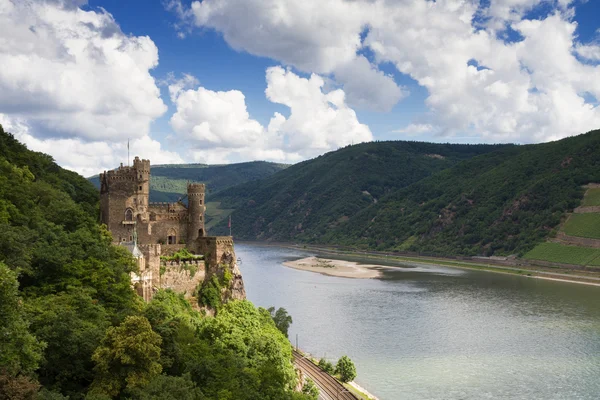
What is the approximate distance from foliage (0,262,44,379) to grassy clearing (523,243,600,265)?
99.3m

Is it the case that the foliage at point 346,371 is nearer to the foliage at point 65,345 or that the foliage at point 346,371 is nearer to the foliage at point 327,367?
the foliage at point 327,367

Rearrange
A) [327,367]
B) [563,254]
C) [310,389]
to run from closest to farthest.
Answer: [310,389] < [327,367] < [563,254]

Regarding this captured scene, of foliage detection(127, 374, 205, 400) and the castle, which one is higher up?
the castle

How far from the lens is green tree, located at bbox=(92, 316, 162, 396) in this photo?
72.5 feet

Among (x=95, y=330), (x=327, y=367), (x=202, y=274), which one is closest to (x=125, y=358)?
(x=95, y=330)

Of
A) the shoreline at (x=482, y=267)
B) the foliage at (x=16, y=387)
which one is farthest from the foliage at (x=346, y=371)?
the shoreline at (x=482, y=267)

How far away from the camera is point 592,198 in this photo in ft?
410

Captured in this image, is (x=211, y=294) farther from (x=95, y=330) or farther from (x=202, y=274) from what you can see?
(x=95, y=330)

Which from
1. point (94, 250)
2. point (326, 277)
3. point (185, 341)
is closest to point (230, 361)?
point (185, 341)

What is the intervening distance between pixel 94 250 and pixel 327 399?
1699 centimetres

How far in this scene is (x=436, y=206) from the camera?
163 m

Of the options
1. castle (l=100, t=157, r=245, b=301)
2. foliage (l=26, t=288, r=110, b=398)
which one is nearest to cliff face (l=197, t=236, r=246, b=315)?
castle (l=100, t=157, r=245, b=301)

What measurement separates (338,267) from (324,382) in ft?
249

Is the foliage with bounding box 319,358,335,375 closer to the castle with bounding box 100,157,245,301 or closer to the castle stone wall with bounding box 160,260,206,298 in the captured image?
the castle with bounding box 100,157,245,301
